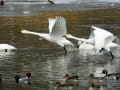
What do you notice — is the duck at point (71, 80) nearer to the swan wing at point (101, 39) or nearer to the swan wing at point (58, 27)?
the swan wing at point (101, 39)

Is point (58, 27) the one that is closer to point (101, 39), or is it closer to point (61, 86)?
point (101, 39)

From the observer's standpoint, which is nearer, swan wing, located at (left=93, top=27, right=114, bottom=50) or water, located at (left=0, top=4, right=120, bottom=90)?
water, located at (left=0, top=4, right=120, bottom=90)

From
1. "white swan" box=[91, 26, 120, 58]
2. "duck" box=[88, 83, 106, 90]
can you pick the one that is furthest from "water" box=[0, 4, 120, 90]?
"white swan" box=[91, 26, 120, 58]

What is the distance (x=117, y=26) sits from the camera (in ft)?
122

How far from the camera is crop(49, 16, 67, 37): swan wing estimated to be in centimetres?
2442

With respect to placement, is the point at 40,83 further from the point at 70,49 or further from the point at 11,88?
the point at 70,49

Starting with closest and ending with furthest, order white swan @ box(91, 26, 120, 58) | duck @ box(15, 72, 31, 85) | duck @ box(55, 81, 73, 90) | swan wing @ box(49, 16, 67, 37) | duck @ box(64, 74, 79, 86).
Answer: duck @ box(55, 81, 73, 90) → duck @ box(64, 74, 79, 86) → duck @ box(15, 72, 31, 85) → white swan @ box(91, 26, 120, 58) → swan wing @ box(49, 16, 67, 37)

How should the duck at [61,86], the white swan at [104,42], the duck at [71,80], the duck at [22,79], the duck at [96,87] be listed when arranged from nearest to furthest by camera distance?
the duck at [96,87]
the duck at [61,86]
the duck at [71,80]
the duck at [22,79]
the white swan at [104,42]

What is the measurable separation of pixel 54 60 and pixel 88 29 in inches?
515

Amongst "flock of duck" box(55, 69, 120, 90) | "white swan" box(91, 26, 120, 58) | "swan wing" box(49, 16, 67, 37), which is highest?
"swan wing" box(49, 16, 67, 37)

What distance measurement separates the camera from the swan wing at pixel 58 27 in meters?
24.4

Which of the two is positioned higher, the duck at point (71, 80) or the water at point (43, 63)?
the duck at point (71, 80)

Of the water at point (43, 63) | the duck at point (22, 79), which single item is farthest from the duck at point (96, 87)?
the duck at point (22, 79)

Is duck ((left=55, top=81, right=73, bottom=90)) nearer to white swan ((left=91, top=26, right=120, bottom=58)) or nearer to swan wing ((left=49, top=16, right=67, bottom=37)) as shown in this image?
white swan ((left=91, top=26, right=120, bottom=58))
